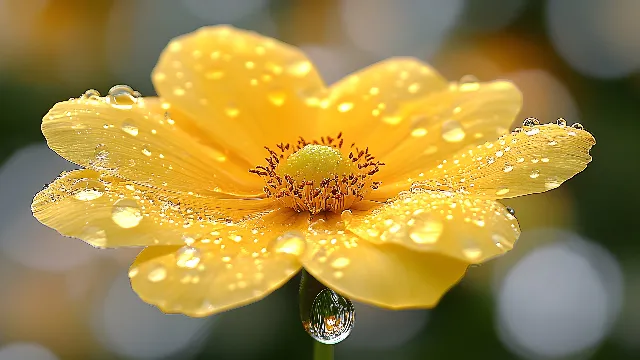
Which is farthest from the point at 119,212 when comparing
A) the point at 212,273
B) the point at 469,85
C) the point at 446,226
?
the point at 469,85

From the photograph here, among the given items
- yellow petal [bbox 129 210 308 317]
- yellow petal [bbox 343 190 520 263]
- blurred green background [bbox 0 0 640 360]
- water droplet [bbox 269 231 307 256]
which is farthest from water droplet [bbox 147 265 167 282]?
blurred green background [bbox 0 0 640 360]

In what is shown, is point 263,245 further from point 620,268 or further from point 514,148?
point 620,268

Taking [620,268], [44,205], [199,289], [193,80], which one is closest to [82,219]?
[44,205]

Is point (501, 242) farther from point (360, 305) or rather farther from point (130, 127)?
point (360, 305)

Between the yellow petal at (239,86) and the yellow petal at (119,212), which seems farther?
the yellow petal at (239,86)

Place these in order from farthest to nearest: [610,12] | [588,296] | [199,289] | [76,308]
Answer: [610,12] → [76,308] → [588,296] → [199,289]

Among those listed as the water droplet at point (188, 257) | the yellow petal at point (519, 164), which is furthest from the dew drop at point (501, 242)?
the water droplet at point (188, 257)

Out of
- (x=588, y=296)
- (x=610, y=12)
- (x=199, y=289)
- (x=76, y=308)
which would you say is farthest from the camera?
(x=610, y=12)

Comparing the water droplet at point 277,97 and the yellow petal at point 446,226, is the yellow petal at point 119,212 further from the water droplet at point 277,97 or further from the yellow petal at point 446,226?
the water droplet at point 277,97
